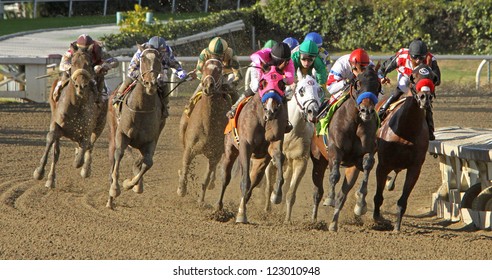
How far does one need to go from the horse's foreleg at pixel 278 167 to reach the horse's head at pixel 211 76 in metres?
0.92

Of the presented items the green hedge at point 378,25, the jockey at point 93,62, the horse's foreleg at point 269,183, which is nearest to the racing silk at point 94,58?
the jockey at point 93,62

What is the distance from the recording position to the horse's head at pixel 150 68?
422 inches

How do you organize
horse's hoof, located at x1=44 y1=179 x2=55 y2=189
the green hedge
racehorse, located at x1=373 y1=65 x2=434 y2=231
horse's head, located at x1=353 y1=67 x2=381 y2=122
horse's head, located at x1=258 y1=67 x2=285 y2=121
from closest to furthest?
horse's head, located at x1=353 y1=67 x2=381 y2=122 → horse's head, located at x1=258 y1=67 x2=285 y2=121 → racehorse, located at x1=373 y1=65 x2=434 y2=231 → horse's hoof, located at x1=44 y1=179 x2=55 y2=189 → the green hedge

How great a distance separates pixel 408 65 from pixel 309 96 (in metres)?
1.10

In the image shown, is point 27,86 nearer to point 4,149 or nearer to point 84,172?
point 4,149

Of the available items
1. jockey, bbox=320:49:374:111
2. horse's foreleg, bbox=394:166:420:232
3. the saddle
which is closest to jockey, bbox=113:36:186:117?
the saddle

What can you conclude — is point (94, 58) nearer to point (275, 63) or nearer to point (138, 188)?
point (138, 188)

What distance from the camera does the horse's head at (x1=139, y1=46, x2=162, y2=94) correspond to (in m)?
10.7

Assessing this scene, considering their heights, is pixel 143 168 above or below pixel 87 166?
above

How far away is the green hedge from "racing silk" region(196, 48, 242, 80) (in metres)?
10.8

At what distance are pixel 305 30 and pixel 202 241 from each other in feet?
53.9

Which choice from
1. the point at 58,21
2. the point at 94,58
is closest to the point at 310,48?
the point at 94,58

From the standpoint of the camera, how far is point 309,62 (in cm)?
1105

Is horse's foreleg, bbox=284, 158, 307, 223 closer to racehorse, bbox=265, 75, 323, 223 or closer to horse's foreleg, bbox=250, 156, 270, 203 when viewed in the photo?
racehorse, bbox=265, 75, 323, 223
